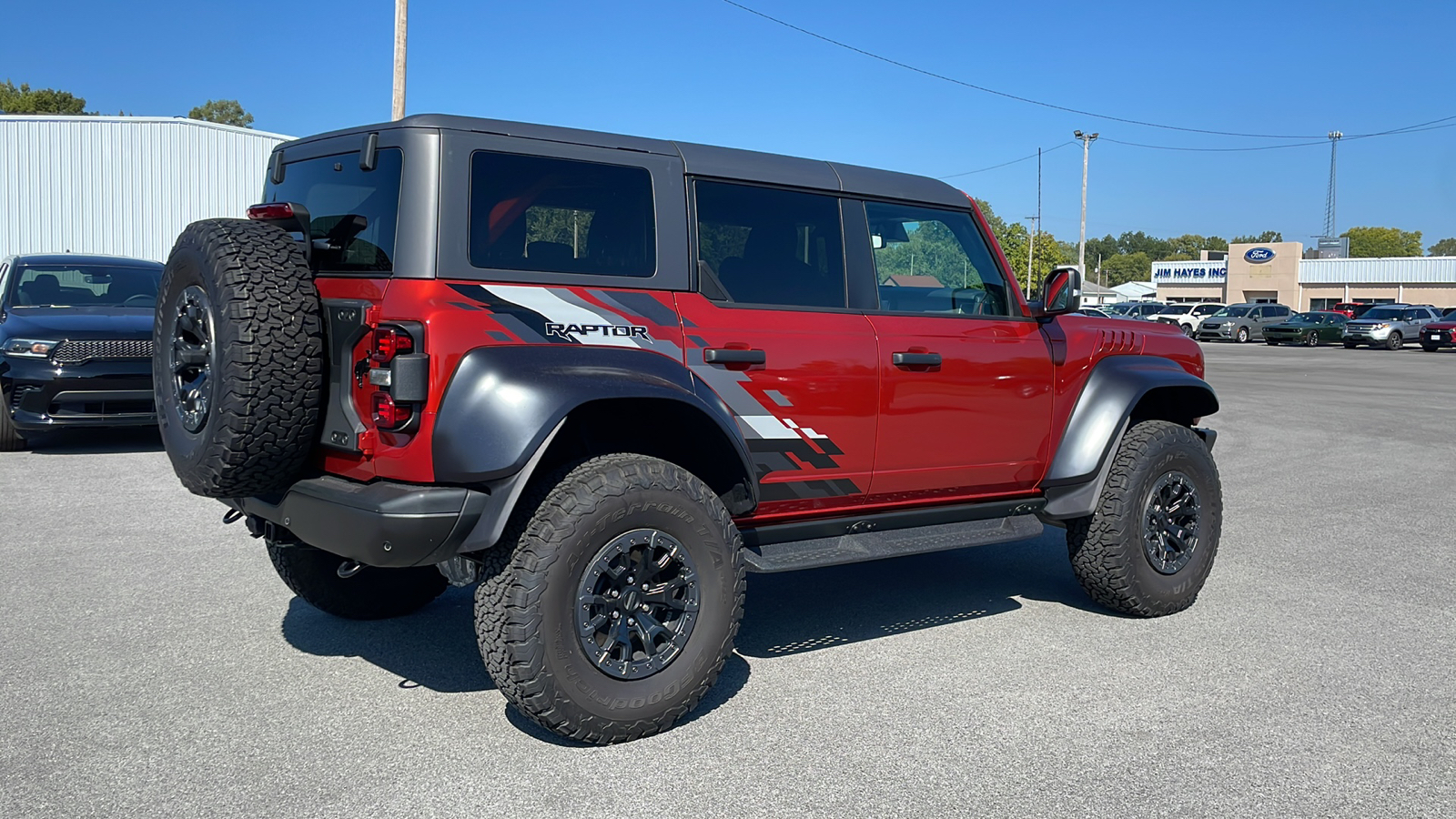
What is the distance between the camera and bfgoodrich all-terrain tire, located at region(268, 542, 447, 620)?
506 cm

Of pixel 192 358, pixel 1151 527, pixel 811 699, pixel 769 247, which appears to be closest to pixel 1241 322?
pixel 1151 527

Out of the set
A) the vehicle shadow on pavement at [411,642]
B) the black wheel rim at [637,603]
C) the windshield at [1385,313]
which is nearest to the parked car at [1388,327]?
the windshield at [1385,313]

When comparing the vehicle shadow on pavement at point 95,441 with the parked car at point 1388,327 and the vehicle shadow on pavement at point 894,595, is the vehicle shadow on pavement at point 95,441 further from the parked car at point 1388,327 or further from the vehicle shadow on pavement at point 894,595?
the parked car at point 1388,327

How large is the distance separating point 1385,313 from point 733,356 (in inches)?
1701

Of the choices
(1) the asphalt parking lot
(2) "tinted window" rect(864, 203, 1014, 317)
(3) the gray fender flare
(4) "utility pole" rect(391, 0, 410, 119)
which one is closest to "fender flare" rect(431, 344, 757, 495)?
(3) the gray fender flare

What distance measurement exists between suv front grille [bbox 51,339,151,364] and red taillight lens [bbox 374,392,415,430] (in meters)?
6.99

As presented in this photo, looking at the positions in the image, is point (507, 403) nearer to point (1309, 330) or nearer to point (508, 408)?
point (508, 408)

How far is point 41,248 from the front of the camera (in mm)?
24109

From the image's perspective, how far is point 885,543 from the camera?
479 centimetres

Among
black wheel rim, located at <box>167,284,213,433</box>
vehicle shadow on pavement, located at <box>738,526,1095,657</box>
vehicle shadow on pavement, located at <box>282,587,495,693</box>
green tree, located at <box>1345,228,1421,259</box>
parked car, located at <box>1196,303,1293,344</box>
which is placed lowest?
vehicle shadow on pavement, located at <box>282,587,495,693</box>

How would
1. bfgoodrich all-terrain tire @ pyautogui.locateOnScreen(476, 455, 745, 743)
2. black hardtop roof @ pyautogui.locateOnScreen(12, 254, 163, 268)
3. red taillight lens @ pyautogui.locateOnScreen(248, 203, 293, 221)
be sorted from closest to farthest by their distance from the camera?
bfgoodrich all-terrain tire @ pyautogui.locateOnScreen(476, 455, 745, 743), red taillight lens @ pyautogui.locateOnScreen(248, 203, 293, 221), black hardtop roof @ pyautogui.locateOnScreen(12, 254, 163, 268)

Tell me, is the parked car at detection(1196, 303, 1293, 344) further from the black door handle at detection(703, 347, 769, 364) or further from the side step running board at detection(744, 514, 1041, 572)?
the black door handle at detection(703, 347, 769, 364)

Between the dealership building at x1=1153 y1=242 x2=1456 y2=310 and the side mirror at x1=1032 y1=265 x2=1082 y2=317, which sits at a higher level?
the dealership building at x1=1153 y1=242 x2=1456 y2=310

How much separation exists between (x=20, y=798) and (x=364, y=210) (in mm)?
2067
